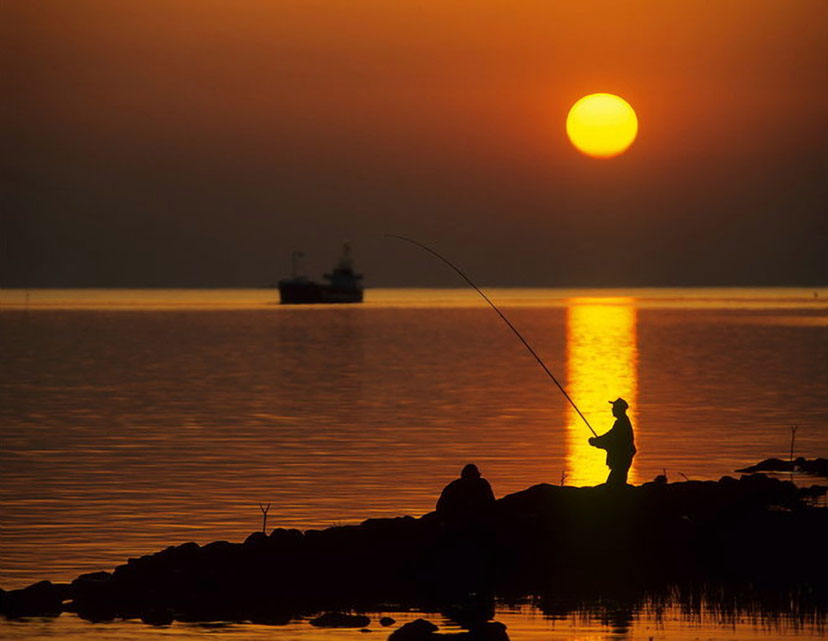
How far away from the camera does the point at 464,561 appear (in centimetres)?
2019

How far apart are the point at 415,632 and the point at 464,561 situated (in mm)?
3052

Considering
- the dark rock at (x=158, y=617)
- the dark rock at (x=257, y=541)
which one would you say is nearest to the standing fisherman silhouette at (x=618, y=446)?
the dark rock at (x=257, y=541)

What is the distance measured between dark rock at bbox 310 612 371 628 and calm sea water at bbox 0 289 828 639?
4.75 meters

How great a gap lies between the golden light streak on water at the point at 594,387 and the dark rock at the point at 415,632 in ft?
46.2

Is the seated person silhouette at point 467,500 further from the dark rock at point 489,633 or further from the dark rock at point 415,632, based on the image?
the dark rock at point 415,632

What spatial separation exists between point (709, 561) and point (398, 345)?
Answer: 93213 millimetres

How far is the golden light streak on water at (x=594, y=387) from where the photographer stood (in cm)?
3481

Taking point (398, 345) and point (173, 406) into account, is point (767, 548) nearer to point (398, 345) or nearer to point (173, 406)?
point (173, 406)

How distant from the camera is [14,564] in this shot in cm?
2253

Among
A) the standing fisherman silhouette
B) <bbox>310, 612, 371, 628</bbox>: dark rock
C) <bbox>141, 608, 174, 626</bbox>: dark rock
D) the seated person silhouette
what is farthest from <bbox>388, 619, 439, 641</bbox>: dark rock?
the standing fisherman silhouette

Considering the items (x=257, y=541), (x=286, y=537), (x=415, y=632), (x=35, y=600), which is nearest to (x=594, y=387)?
(x=286, y=537)

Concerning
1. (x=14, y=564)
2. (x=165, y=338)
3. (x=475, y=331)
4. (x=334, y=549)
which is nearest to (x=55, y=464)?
(x=14, y=564)

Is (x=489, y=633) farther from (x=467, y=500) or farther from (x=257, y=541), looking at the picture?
(x=257, y=541)

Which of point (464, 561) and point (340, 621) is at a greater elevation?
point (464, 561)
